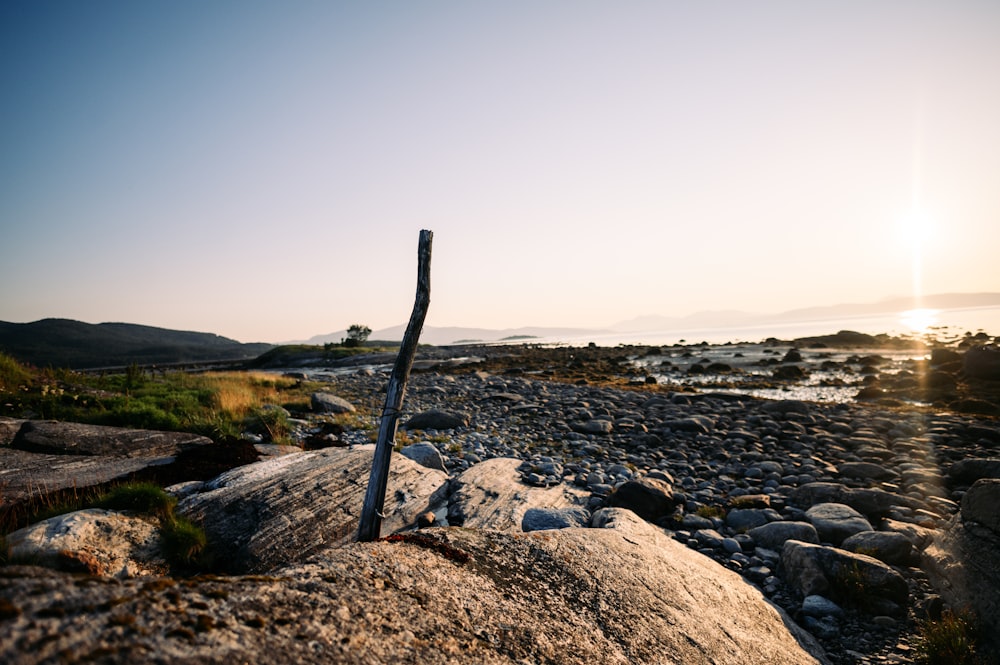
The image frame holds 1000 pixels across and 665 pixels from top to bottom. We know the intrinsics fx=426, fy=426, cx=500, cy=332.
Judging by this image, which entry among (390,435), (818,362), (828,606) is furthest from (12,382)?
(818,362)

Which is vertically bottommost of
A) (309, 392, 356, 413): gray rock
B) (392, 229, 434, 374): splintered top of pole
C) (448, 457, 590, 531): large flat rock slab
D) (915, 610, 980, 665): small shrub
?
(915, 610, 980, 665): small shrub

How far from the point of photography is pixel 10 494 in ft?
17.5

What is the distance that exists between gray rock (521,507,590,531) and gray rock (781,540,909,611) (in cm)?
289

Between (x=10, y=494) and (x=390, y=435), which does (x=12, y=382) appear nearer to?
(x=10, y=494)

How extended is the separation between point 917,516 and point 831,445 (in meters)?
5.96

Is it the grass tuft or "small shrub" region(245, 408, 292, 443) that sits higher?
the grass tuft

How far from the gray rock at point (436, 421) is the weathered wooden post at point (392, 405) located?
10821mm

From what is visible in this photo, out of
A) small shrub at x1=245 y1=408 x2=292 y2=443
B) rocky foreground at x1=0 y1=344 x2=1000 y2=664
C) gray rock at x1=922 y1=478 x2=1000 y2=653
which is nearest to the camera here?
rocky foreground at x1=0 y1=344 x2=1000 y2=664

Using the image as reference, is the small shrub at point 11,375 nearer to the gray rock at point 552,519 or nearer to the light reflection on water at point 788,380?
the gray rock at point 552,519

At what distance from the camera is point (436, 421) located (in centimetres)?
1516

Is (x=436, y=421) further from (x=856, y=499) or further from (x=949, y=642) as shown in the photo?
(x=949, y=642)

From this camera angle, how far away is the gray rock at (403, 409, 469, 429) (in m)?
15.1

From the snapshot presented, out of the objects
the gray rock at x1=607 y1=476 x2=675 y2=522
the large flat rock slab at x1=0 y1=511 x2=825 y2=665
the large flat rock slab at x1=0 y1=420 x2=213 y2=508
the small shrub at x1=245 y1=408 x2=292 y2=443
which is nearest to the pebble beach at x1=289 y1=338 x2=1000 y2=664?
the gray rock at x1=607 y1=476 x2=675 y2=522

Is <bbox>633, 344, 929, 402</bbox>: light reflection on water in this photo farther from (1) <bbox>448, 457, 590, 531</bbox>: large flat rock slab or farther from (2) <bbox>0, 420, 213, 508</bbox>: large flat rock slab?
(2) <bbox>0, 420, 213, 508</bbox>: large flat rock slab
